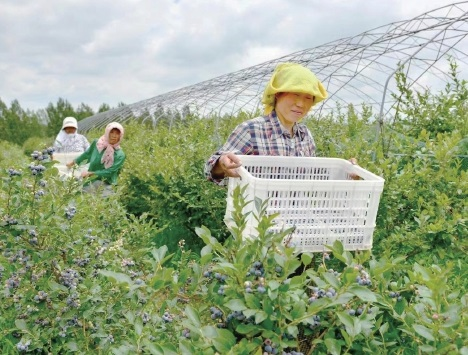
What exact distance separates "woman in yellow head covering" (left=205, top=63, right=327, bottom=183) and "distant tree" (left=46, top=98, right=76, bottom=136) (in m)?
20.9

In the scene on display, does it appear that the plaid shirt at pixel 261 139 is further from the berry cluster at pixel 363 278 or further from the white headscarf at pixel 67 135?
the white headscarf at pixel 67 135

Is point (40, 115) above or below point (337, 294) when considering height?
above

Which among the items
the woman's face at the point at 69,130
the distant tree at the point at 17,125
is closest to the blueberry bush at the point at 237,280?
the woman's face at the point at 69,130

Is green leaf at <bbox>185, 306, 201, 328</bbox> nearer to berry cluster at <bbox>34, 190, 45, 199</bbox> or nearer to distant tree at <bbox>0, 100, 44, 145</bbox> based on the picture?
berry cluster at <bbox>34, 190, 45, 199</bbox>

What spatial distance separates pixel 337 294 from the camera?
1.20 metres

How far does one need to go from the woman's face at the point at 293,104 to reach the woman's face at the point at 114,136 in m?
3.26

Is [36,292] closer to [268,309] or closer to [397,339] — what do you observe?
[268,309]

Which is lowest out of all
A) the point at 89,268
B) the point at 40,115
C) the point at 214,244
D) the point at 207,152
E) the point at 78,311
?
the point at 78,311

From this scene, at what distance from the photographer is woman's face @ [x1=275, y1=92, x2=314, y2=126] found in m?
2.41

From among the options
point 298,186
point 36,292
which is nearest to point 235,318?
point 298,186

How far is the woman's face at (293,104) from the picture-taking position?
2406 millimetres

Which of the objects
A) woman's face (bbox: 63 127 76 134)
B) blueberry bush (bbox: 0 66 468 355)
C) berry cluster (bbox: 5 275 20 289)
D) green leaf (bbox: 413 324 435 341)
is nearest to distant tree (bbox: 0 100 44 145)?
woman's face (bbox: 63 127 76 134)

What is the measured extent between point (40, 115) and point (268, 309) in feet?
77.3

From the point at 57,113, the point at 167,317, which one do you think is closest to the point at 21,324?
the point at 167,317
